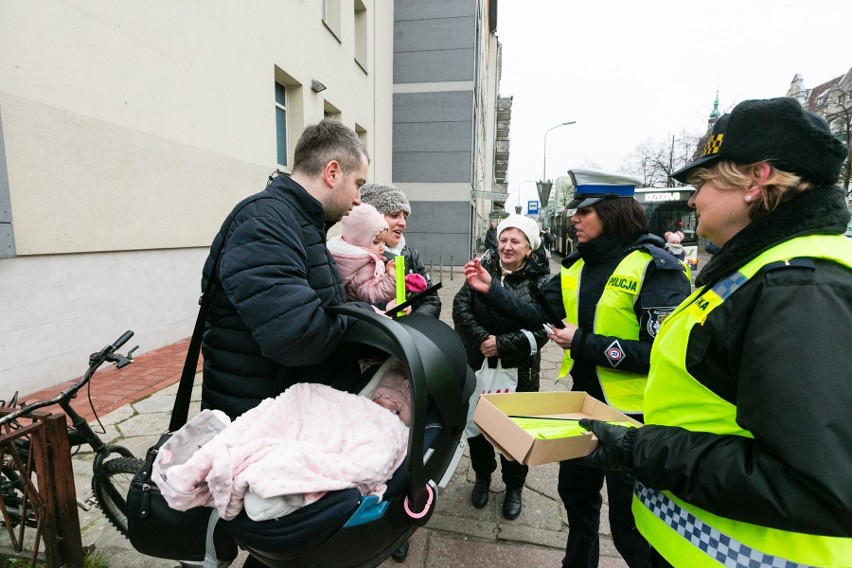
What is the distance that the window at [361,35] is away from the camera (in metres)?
12.6

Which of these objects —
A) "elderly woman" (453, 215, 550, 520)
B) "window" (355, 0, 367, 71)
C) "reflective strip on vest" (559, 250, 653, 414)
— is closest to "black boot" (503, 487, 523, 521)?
"elderly woman" (453, 215, 550, 520)

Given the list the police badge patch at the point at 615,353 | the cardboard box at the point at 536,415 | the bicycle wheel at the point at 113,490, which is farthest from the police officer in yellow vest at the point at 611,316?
the bicycle wheel at the point at 113,490

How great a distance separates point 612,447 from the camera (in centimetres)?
129

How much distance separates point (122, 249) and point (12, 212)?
1.12 meters

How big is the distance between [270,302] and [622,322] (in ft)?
5.01

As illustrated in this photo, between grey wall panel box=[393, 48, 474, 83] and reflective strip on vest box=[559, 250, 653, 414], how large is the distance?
15992 millimetres

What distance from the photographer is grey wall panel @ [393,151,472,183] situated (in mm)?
16516

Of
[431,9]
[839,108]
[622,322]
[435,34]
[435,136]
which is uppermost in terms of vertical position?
[839,108]

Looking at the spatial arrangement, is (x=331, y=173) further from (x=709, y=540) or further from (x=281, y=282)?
(x=709, y=540)

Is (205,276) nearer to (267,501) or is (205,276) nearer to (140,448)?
(267,501)

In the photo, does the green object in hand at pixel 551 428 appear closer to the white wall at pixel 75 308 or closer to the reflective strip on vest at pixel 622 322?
the reflective strip on vest at pixel 622 322

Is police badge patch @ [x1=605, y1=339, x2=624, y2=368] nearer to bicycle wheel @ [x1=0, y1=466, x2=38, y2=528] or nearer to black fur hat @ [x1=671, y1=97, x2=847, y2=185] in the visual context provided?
black fur hat @ [x1=671, y1=97, x2=847, y2=185]

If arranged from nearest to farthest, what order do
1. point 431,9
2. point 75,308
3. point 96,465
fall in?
point 96,465, point 75,308, point 431,9

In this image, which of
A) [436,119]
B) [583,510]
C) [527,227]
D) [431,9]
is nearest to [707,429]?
[583,510]
